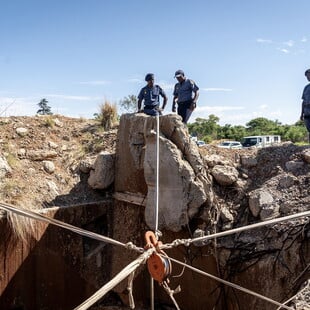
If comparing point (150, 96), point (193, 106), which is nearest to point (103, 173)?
point (150, 96)

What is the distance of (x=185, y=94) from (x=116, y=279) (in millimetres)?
4748

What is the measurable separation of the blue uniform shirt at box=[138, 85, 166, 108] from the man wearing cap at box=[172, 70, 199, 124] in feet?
1.13

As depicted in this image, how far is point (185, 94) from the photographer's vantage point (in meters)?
6.73

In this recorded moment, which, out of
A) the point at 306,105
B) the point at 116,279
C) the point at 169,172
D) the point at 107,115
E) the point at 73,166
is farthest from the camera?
the point at 107,115

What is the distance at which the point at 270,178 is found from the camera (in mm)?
5730

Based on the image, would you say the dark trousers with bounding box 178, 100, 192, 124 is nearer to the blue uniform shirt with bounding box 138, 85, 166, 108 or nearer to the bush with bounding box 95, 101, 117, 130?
the blue uniform shirt with bounding box 138, 85, 166, 108

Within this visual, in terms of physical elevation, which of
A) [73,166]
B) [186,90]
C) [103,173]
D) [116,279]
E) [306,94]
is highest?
[186,90]

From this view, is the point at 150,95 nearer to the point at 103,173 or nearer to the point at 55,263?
the point at 103,173

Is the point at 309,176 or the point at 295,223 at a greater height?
the point at 309,176

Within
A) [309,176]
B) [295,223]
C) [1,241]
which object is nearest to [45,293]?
[1,241]

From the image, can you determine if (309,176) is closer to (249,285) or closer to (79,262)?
(249,285)

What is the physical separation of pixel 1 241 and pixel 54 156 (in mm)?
2264

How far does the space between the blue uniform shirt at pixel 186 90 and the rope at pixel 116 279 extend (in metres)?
4.31

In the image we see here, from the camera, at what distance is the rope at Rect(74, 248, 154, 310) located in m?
2.20
